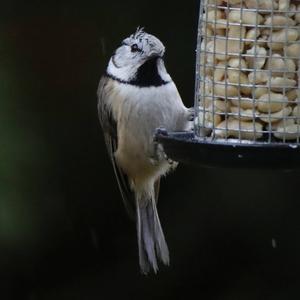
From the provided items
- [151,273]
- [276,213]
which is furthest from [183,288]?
[276,213]

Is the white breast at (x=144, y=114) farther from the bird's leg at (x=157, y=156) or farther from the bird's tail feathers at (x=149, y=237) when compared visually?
the bird's tail feathers at (x=149, y=237)

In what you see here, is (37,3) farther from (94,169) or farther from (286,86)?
(286,86)

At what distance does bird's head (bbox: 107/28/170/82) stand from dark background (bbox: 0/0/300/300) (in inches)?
36.1

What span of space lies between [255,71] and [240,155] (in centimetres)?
35

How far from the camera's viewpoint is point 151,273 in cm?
518

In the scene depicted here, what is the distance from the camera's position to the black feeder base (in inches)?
115

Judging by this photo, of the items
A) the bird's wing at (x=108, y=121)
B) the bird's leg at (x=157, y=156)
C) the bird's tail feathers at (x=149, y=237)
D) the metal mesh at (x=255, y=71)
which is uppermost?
the metal mesh at (x=255, y=71)

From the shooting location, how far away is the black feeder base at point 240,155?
2.93 metres

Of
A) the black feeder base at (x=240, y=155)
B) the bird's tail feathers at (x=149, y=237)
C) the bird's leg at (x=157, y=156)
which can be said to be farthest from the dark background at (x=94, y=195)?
the black feeder base at (x=240, y=155)

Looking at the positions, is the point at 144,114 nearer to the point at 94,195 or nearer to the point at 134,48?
the point at 134,48

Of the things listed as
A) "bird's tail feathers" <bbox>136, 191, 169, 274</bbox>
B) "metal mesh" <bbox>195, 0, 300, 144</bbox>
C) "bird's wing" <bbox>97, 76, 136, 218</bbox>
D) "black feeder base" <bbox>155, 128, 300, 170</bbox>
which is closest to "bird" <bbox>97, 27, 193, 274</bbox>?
"bird's wing" <bbox>97, 76, 136, 218</bbox>

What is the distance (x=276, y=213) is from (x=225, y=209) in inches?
9.8

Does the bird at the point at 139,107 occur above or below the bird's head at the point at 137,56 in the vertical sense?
below

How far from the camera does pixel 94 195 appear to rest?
16.9 ft
